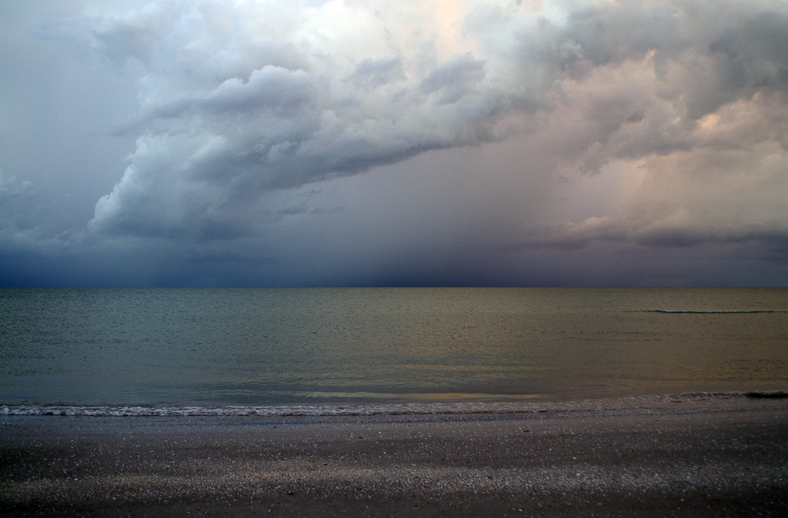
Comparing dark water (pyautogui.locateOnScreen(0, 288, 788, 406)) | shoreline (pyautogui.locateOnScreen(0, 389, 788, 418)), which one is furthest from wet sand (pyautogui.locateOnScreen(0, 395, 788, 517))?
dark water (pyautogui.locateOnScreen(0, 288, 788, 406))

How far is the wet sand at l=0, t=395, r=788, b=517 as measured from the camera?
7.58 metres

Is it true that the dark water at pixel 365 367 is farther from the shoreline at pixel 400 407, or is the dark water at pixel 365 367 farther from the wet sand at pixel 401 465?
→ the wet sand at pixel 401 465

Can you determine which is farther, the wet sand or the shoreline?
the shoreline

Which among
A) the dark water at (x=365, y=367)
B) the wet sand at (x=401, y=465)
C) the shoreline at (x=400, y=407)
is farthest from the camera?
the dark water at (x=365, y=367)

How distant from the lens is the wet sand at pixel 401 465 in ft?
24.9

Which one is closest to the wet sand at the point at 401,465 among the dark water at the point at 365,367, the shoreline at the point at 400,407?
the shoreline at the point at 400,407

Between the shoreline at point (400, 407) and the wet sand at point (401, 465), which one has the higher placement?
the wet sand at point (401, 465)

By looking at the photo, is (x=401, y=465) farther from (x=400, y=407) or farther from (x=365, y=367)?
(x=365, y=367)

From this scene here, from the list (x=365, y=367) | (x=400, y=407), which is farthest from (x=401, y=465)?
(x=365, y=367)

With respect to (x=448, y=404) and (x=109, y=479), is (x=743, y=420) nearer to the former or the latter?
(x=448, y=404)

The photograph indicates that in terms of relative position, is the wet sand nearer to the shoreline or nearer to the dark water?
the shoreline

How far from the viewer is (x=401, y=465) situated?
9305 mm

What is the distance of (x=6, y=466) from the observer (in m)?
9.37

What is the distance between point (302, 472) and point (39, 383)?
1931 centimetres
